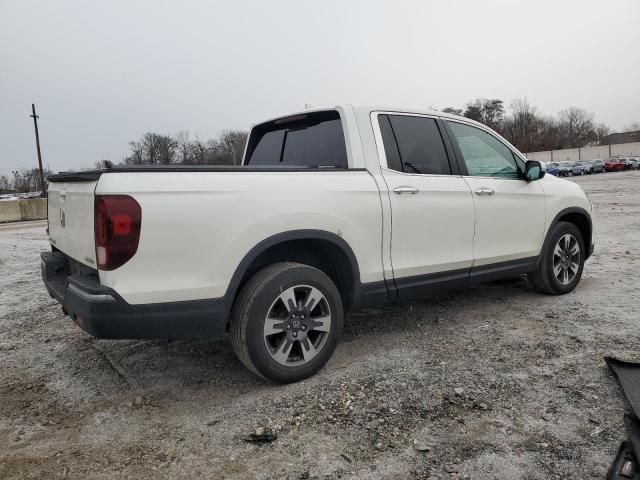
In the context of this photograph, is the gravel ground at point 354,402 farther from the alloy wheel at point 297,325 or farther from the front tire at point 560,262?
the front tire at point 560,262

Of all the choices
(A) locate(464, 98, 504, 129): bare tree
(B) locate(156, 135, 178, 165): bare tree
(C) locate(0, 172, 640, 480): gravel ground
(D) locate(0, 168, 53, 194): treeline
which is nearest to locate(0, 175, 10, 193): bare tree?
(D) locate(0, 168, 53, 194): treeline

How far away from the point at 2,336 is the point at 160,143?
64.8 metres

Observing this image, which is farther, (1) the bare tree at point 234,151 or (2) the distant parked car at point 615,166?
(2) the distant parked car at point 615,166

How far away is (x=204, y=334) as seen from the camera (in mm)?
3002

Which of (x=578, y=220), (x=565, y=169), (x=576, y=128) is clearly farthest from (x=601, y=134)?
(x=578, y=220)

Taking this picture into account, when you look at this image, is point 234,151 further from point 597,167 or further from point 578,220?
point 597,167

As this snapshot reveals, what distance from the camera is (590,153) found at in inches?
3145

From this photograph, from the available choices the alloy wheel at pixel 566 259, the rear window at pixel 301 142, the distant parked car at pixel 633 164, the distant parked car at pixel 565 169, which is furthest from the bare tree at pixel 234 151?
the distant parked car at pixel 633 164

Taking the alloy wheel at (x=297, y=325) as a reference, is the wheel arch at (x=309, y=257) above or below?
above

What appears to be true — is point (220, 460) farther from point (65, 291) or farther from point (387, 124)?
point (387, 124)

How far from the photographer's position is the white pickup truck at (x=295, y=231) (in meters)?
2.76

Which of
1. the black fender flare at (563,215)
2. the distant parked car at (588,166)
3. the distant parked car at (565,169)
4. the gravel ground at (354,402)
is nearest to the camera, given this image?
the gravel ground at (354,402)

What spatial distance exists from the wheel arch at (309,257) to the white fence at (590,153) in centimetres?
8210

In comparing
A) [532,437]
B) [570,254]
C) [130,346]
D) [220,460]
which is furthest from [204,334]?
[570,254]
